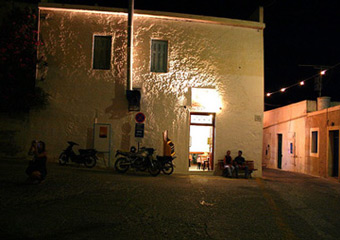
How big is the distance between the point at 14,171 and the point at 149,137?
6.03m

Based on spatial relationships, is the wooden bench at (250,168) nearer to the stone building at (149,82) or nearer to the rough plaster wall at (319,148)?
the stone building at (149,82)

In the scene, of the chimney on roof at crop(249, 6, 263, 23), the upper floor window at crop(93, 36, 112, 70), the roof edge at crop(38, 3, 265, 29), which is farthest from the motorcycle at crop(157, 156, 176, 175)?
the chimney on roof at crop(249, 6, 263, 23)

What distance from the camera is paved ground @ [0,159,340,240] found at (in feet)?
19.7

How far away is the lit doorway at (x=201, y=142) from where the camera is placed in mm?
15859

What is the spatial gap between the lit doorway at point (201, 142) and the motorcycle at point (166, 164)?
5.79ft

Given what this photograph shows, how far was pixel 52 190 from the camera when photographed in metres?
8.91

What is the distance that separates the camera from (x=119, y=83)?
49.9 feet

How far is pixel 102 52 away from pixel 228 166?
8.04 m

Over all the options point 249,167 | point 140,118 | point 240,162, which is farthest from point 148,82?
point 249,167

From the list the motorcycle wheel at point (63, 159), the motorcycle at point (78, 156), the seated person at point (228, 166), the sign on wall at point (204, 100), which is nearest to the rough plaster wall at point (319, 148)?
the seated person at point (228, 166)

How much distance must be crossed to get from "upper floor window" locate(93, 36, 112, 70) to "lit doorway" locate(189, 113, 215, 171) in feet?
15.9

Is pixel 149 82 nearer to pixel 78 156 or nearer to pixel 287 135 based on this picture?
pixel 78 156

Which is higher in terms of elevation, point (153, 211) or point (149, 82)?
point (149, 82)

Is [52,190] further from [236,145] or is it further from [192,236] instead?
[236,145]
